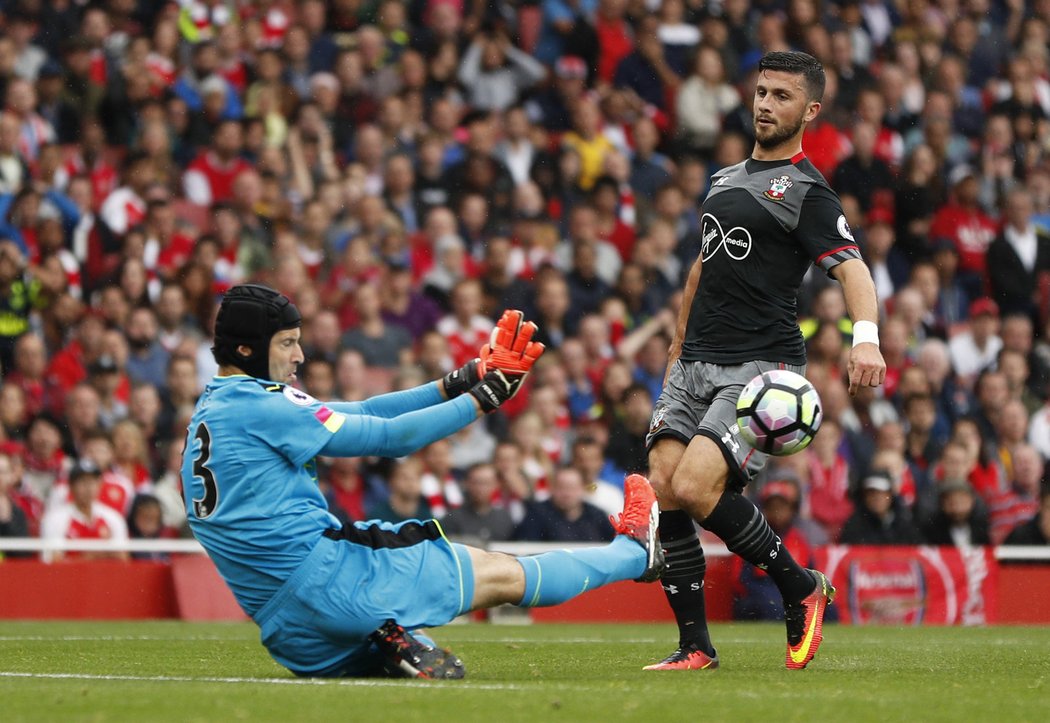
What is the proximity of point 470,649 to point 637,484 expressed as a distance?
8.24ft

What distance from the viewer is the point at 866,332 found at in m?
7.17

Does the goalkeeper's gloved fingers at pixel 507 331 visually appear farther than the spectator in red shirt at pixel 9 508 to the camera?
No

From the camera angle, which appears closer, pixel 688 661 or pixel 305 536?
pixel 305 536

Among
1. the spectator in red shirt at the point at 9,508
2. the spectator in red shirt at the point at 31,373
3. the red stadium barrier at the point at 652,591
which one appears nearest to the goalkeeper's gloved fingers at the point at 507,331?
the red stadium barrier at the point at 652,591

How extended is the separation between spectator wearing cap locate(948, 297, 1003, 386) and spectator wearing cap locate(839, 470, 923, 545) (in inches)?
97.8

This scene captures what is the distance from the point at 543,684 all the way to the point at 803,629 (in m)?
1.41

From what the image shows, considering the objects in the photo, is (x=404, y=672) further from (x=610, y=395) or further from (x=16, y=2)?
(x=16, y=2)

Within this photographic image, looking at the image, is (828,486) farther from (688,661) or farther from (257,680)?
(257,680)

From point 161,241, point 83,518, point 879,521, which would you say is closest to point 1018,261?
point 879,521

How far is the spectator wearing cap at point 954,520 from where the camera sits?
14.2 metres

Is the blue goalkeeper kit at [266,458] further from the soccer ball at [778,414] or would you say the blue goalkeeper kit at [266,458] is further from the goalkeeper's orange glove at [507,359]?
the soccer ball at [778,414]

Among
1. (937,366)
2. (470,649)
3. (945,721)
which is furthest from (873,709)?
(937,366)

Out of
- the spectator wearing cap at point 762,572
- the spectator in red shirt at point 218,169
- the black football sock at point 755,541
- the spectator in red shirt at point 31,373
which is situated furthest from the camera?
the spectator in red shirt at point 218,169

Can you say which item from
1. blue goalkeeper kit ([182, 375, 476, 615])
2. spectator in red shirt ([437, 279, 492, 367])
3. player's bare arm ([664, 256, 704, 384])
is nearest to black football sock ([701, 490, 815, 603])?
player's bare arm ([664, 256, 704, 384])
